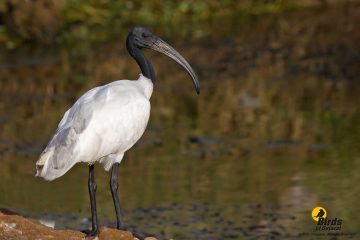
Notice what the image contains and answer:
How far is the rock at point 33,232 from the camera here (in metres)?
8.20

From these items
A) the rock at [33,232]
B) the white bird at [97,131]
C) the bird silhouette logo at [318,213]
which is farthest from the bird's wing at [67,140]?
the bird silhouette logo at [318,213]

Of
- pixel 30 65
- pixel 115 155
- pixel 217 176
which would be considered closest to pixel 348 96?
pixel 217 176

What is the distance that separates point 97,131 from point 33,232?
3.12 ft

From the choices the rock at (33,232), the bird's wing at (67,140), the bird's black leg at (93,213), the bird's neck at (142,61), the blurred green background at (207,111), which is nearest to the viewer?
the rock at (33,232)

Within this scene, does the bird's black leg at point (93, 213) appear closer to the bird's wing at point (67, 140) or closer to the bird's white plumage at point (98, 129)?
the bird's white plumage at point (98, 129)

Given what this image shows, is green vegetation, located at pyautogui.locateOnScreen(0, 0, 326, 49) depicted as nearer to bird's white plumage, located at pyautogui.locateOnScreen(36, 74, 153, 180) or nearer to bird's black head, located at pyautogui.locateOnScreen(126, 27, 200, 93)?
bird's black head, located at pyautogui.locateOnScreen(126, 27, 200, 93)

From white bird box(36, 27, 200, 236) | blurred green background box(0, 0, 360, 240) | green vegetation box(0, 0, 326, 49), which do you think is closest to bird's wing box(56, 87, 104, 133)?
white bird box(36, 27, 200, 236)

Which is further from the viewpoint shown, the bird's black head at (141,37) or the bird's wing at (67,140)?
the bird's black head at (141,37)

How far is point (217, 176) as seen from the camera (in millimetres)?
12586

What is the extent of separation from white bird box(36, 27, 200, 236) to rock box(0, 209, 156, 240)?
0.88 feet

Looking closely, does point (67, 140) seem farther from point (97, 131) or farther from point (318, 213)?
point (318, 213)

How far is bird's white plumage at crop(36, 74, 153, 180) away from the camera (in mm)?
8484

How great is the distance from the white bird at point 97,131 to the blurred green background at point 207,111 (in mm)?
1634

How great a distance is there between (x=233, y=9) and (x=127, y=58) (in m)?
4.35
